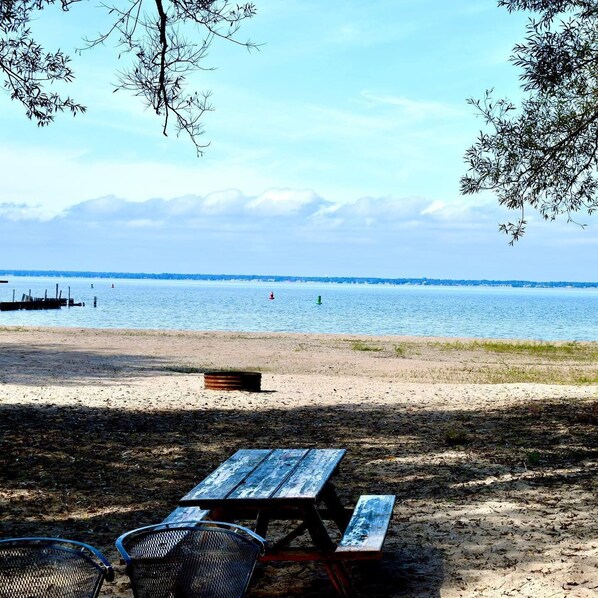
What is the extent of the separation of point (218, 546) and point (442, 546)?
3.22 meters

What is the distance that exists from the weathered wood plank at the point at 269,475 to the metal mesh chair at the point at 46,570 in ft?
4.68

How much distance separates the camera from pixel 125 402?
1360 cm

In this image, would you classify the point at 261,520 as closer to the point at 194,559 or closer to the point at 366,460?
the point at 194,559

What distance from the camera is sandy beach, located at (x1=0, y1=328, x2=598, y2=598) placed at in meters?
5.77

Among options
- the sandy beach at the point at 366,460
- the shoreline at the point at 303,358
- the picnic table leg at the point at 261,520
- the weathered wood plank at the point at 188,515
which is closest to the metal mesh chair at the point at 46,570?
the weathered wood plank at the point at 188,515

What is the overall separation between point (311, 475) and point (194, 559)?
A: 69.3 inches

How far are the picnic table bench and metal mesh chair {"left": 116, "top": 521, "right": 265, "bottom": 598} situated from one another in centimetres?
93

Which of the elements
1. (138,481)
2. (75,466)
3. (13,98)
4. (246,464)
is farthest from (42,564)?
(13,98)

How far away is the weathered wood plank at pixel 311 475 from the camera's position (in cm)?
462

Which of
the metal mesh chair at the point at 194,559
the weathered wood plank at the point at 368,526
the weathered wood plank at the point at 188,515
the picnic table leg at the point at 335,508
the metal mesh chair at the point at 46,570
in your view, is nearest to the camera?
the metal mesh chair at the point at 46,570

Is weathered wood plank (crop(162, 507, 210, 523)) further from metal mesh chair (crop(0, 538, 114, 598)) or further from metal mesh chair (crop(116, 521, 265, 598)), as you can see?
metal mesh chair (crop(0, 538, 114, 598))

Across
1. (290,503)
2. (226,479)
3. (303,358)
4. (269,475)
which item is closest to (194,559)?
(290,503)

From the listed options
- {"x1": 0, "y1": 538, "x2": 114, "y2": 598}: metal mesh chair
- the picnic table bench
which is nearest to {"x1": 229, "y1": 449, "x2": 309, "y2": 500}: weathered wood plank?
the picnic table bench

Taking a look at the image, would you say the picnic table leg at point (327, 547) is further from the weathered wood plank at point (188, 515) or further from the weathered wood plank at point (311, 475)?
the weathered wood plank at point (188, 515)
